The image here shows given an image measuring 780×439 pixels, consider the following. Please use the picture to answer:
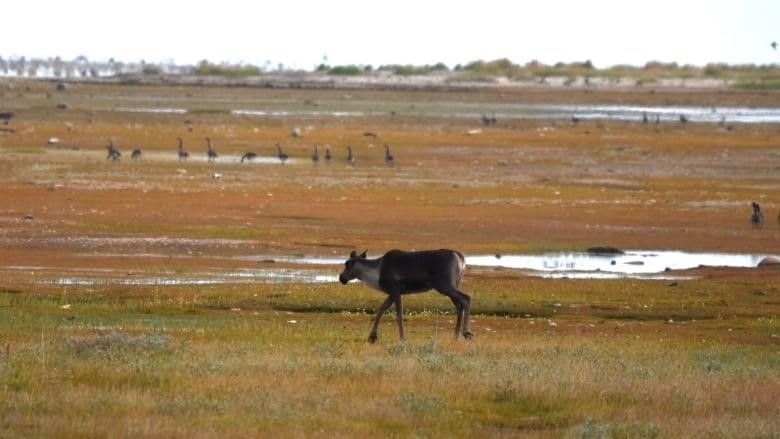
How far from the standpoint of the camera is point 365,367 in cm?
1452

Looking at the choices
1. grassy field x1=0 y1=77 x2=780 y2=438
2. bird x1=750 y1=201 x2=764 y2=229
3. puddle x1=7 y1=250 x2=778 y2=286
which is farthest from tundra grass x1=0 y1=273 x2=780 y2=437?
bird x1=750 y1=201 x2=764 y2=229

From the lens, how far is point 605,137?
2650 inches

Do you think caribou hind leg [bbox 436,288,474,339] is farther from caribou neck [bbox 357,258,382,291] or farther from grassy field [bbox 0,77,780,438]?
caribou neck [bbox 357,258,382,291]

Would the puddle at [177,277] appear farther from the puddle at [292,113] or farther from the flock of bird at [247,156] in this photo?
the puddle at [292,113]

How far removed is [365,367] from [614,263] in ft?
53.2

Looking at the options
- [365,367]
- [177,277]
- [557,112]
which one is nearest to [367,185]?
[177,277]

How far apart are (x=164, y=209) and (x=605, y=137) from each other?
35234 mm

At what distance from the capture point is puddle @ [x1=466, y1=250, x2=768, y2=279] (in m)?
27.9

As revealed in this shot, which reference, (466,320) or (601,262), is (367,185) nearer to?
(601,262)

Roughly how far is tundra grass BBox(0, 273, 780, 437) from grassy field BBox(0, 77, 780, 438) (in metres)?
0.04

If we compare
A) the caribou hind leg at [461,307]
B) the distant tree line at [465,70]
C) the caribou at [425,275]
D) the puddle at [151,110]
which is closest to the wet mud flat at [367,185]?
the puddle at [151,110]

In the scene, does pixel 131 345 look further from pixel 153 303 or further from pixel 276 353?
pixel 153 303

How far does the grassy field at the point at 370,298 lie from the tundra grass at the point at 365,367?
0.14 feet

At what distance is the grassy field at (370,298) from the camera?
494 inches
